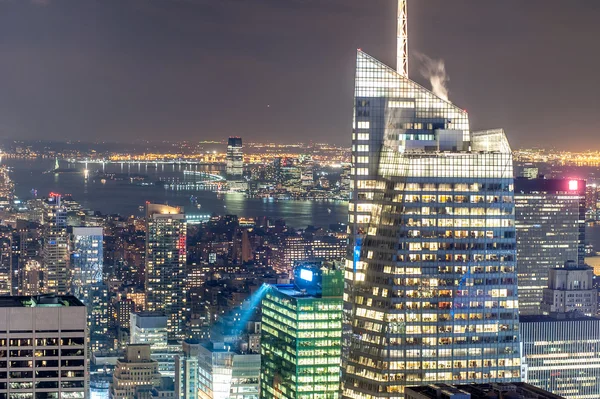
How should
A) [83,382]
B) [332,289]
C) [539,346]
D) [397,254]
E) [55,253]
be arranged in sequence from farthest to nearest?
[55,253] < [539,346] < [332,289] < [397,254] < [83,382]

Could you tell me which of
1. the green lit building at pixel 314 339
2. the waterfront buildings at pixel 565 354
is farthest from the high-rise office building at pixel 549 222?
the green lit building at pixel 314 339

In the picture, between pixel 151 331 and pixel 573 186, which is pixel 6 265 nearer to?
pixel 151 331

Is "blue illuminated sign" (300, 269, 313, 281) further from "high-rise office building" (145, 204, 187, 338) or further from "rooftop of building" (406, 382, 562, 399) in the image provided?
"high-rise office building" (145, 204, 187, 338)

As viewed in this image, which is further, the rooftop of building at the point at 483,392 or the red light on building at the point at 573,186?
the red light on building at the point at 573,186

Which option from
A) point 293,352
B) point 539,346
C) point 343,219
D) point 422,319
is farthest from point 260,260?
point 422,319

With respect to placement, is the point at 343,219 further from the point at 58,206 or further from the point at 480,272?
the point at 480,272

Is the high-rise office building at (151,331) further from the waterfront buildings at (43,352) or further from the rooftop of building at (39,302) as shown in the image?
the waterfront buildings at (43,352)
